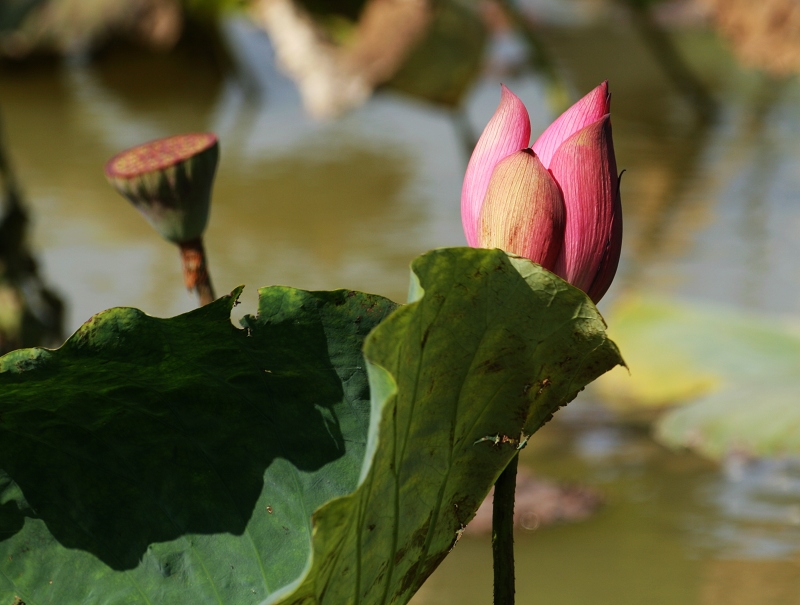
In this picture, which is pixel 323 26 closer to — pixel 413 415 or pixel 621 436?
pixel 621 436

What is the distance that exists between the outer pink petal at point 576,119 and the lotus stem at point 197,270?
0.23 m

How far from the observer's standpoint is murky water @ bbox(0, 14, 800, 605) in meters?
1.43

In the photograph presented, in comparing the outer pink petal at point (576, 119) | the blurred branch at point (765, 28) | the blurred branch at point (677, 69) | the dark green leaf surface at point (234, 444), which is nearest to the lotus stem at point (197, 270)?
the dark green leaf surface at point (234, 444)

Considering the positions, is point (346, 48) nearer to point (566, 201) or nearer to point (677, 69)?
point (677, 69)

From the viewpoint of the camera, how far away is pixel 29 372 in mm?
A: 388

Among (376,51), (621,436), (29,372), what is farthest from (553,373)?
(376,51)

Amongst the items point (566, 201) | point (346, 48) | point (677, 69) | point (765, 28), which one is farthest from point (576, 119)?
point (677, 69)

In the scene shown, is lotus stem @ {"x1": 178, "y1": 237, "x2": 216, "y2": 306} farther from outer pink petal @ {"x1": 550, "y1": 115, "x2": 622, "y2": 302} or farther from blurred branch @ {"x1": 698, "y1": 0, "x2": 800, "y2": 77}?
blurred branch @ {"x1": 698, "y1": 0, "x2": 800, "y2": 77}

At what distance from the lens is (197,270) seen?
0.54m

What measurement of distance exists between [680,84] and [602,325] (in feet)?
13.7

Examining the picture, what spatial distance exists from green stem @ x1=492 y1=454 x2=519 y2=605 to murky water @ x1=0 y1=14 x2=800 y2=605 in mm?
1004

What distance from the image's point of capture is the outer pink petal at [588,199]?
360 millimetres

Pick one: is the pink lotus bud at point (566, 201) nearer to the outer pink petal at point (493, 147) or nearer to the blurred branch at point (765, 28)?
the outer pink petal at point (493, 147)

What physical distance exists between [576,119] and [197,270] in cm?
25
